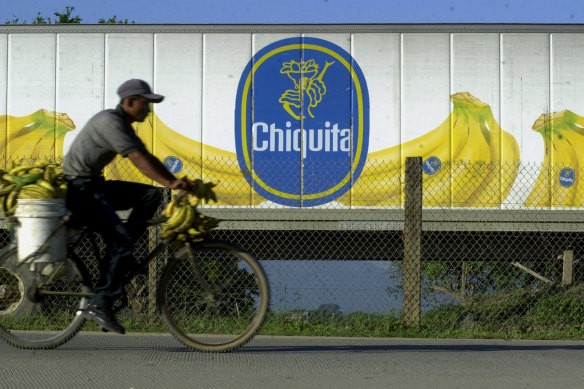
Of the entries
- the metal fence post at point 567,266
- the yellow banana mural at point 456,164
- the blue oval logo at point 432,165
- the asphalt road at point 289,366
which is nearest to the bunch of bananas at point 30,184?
the asphalt road at point 289,366

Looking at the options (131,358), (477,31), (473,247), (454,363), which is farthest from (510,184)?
(131,358)

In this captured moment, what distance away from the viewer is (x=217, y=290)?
18.0 feet

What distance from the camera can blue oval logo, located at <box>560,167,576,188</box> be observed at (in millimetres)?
11844

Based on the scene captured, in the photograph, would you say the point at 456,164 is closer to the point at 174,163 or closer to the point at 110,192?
the point at 174,163

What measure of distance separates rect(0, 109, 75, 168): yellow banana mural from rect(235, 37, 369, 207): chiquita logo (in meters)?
2.57

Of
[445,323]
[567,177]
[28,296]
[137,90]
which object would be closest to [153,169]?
[137,90]

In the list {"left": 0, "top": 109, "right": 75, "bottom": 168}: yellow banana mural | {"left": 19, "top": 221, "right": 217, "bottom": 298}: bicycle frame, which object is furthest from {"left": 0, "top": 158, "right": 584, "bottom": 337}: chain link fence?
{"left": 19, "top": 221, "right": 217, "bottom": 298}: bicycle frame

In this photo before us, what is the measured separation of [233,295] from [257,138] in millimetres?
6597

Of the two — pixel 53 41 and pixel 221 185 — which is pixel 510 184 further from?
pixel 53 41

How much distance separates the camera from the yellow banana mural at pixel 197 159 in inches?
462

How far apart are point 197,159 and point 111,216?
271 inches

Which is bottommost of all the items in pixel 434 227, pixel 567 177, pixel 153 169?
pixel 434 227

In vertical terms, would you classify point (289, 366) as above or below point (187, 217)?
below

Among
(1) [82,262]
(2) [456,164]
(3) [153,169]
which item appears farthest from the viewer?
(2) [456,164]
